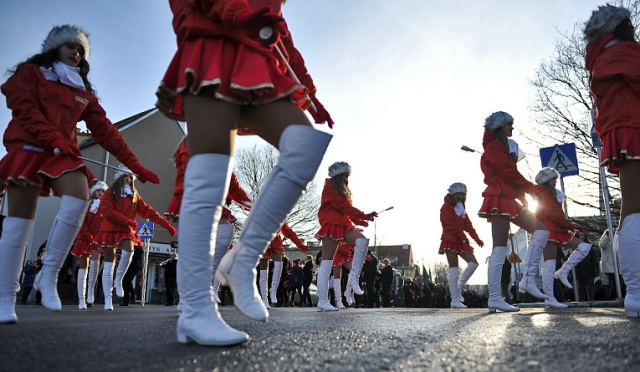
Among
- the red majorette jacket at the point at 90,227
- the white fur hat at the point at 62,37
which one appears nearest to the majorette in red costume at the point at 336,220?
the red majorette jacket at the point at 90,227

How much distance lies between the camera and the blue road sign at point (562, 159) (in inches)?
431

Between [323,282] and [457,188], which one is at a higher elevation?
[457,188]

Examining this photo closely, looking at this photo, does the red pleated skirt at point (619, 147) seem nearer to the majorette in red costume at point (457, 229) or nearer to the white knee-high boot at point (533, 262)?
the white knee-high boot at point (533, 262)

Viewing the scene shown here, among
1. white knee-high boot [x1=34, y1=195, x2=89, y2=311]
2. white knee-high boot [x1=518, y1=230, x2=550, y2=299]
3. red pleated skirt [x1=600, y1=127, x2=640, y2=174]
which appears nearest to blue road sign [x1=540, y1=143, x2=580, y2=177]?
white knee-high boot [x1=518, y1=230, x2=550, y2=299]

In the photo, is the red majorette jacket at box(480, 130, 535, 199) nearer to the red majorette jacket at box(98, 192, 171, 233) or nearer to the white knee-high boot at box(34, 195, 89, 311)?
the white knee-high boot at box(34, 195, 89, 311)

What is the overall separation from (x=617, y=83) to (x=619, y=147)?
53 centimetres

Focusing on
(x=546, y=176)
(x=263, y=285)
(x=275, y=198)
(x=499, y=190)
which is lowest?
(x=263, y=285)

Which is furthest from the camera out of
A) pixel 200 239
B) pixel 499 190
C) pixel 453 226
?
pixel 453 226

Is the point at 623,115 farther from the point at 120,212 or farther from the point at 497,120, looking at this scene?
the point at 120,212

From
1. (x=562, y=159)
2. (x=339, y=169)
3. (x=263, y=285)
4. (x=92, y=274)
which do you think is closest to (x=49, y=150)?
(x=339, y=169)

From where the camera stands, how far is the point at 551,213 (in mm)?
8805

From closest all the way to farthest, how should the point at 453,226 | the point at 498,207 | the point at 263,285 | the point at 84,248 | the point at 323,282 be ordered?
the point at 498,207
the point at 323,282
the point at 84,248
the point at 453,226
the point at 263,285

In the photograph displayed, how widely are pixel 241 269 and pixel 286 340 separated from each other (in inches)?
13.8

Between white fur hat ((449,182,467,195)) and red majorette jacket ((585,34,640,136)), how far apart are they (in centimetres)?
638
